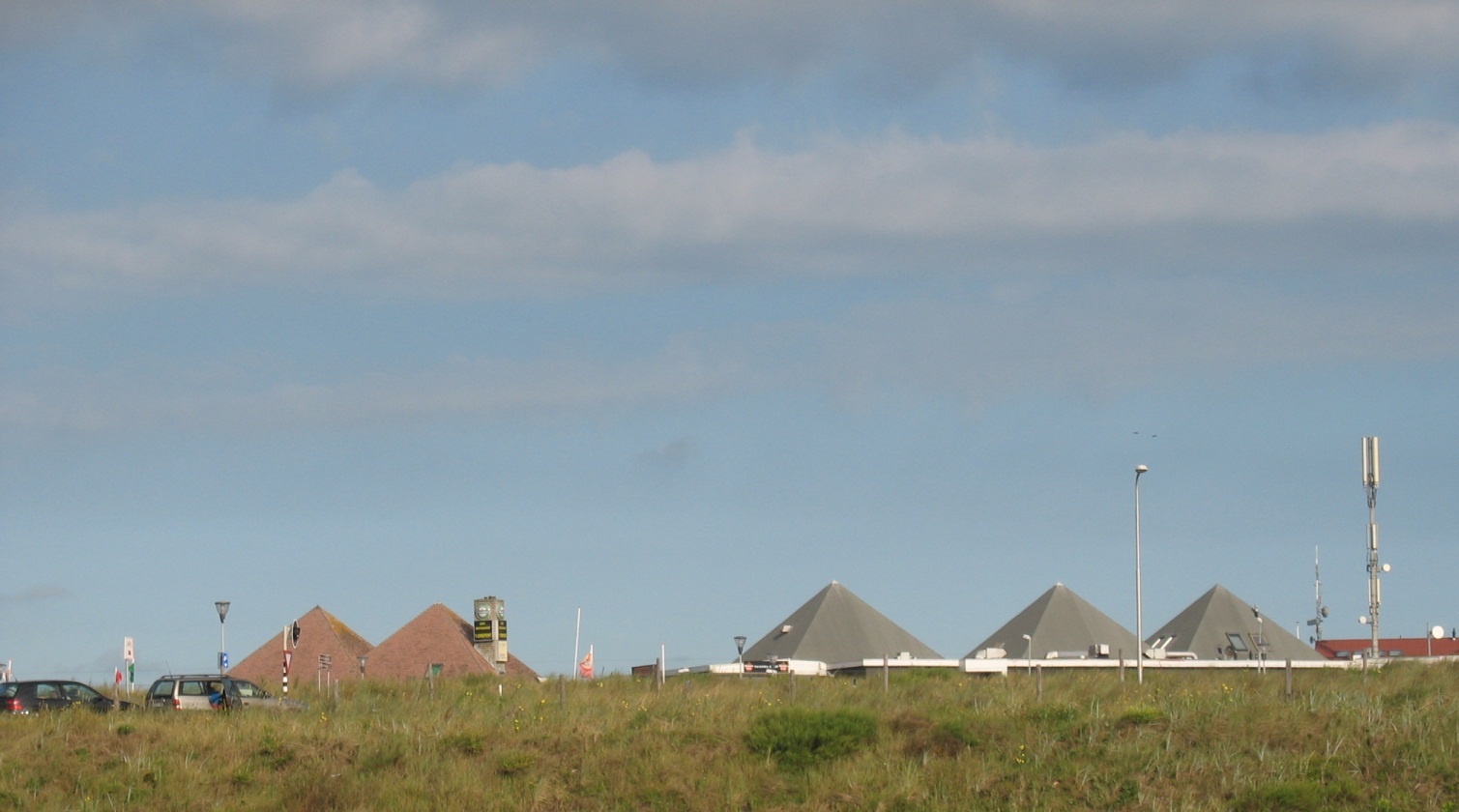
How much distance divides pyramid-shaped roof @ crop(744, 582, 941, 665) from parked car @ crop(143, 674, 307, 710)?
36920 mm

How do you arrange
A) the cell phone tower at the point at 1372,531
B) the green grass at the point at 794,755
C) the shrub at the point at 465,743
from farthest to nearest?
the cell phone tower at the point at 1372,531, the shrub at the point at 465,743, the green grass at the point at 794,755

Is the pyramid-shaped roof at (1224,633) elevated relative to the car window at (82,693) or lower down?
elevated

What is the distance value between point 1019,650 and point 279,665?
34.9 m

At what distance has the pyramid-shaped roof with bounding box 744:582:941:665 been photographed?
3110 inches

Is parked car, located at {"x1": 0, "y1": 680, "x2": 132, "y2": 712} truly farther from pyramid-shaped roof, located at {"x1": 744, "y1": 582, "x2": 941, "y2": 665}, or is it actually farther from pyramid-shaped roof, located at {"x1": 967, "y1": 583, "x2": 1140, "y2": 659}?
pyramid-shaped roof, located at {"x1": 967, "y1": 583, "x2": 1140, "y2": 659}

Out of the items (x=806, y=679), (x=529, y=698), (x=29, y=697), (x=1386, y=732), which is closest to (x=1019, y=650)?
(x=806, y=679)

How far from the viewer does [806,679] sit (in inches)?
2064

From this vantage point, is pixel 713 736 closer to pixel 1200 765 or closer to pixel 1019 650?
pixel 1200 765

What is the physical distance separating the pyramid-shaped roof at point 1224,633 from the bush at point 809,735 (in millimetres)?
44147

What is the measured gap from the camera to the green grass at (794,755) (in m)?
34.9

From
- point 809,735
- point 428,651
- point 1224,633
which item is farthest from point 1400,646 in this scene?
point 809,735

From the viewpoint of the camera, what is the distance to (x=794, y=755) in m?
37.8

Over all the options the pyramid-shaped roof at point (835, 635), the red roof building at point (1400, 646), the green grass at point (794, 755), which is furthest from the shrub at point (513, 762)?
the red roof building at point (1400, 646)

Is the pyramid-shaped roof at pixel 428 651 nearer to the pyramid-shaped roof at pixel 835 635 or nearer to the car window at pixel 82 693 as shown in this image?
the pyramid-shaped roof at pixel 835 635
